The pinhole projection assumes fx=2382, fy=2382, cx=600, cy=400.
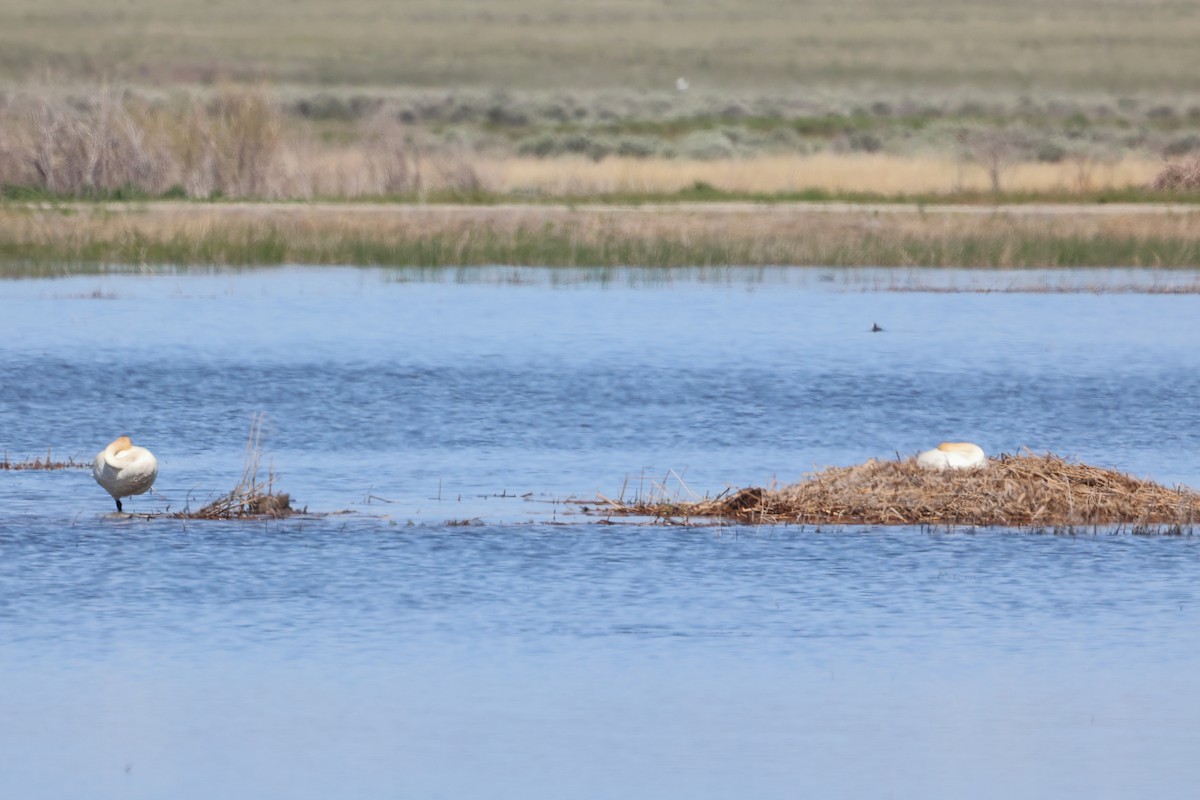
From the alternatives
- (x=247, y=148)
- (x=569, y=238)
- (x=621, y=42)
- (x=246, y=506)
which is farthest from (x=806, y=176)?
(x=621, y=42)

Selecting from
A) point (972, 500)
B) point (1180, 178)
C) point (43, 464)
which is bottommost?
point (43, 464)

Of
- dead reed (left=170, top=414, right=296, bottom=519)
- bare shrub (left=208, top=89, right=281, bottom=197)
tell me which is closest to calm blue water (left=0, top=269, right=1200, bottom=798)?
dead reed (left=170, top=414, right=296, bottom=519)

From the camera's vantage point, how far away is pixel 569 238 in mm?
45688

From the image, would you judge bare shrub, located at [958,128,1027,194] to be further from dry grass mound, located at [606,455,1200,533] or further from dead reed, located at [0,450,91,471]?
dry grass mound, located at [606,455,1200,533]

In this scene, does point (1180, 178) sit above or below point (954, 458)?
above

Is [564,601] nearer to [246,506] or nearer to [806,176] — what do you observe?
[246,506]

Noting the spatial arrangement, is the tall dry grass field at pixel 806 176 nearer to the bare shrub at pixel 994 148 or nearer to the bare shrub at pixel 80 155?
the bare shrub at pixel 994 148

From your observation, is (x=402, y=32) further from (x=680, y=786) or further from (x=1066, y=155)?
(x=680, y=786)

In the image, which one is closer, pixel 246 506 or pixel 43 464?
pixel 246 506

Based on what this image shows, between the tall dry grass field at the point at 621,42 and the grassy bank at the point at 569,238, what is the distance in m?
79.1

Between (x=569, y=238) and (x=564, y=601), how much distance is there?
31.1m

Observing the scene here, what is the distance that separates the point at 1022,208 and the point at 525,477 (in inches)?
1371

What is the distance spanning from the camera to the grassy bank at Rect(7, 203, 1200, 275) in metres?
44.0

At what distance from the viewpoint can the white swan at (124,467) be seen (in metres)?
17.3
